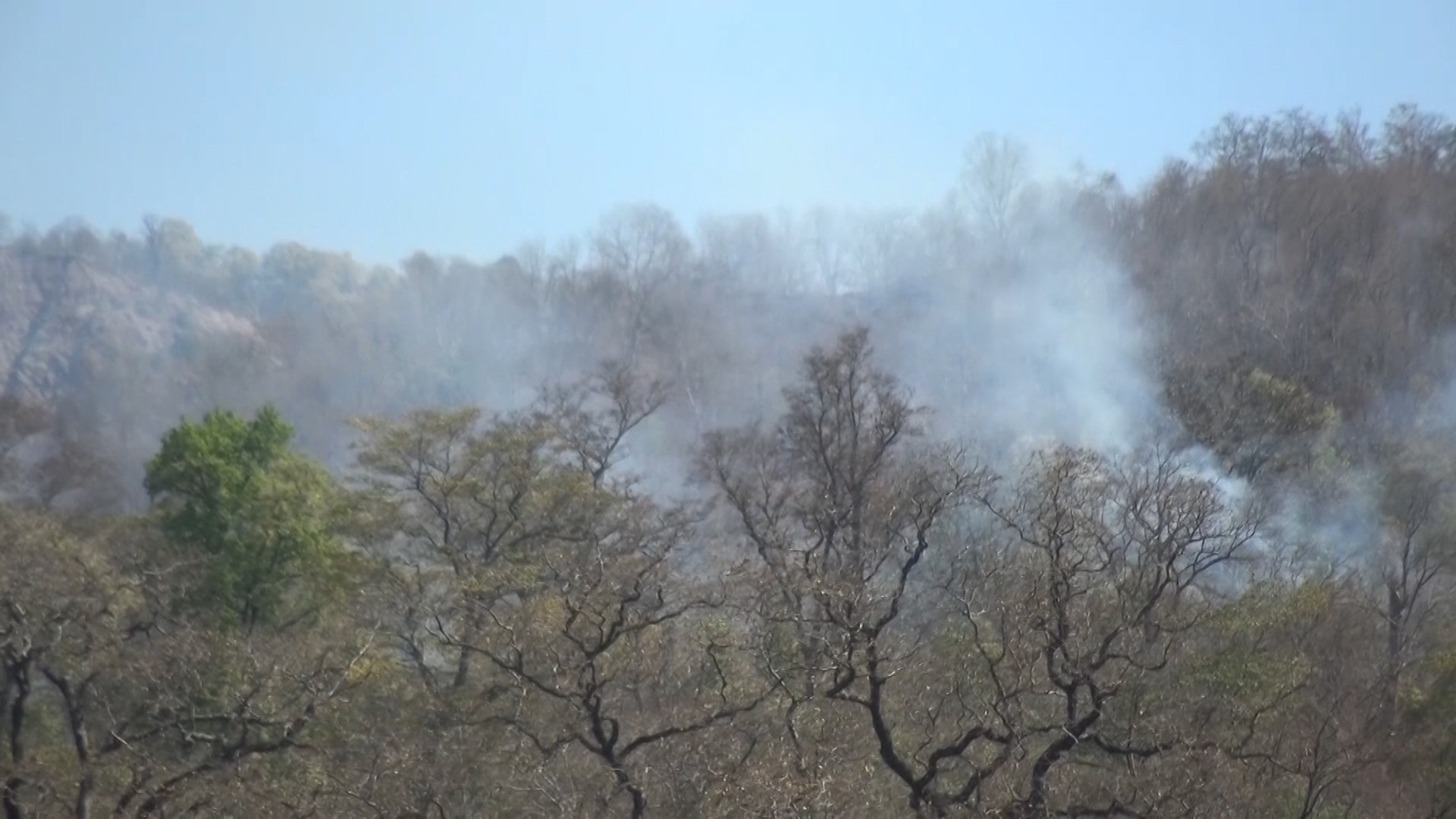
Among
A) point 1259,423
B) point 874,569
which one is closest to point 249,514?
point 874,569

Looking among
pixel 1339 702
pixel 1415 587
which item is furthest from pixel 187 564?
pixel 1415 587

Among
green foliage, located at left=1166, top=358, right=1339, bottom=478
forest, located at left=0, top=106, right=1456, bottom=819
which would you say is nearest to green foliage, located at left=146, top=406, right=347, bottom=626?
forest, located at left=0, top=106, right=1456, bottom=819

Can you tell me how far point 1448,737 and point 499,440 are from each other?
44.4ft

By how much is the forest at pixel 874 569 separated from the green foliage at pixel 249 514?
0.22 feet

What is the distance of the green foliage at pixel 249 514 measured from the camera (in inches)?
874

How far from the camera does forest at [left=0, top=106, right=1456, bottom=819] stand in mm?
14016

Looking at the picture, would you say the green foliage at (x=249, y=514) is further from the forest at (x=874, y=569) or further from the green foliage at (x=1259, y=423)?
the green foliage at (x=1259, y=423)

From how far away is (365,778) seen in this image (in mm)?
14883

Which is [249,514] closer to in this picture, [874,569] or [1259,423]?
[874,569]

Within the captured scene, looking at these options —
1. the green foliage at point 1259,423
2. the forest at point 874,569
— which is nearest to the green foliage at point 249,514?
the forest at point 874,569

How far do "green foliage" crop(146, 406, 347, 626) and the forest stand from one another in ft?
0.22

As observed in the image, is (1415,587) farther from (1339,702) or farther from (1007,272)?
(1007,272)

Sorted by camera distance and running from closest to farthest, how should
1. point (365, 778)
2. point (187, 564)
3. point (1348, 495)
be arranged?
1. point (365, 778)
2. point (187, 564)
3. point (1348, 495)

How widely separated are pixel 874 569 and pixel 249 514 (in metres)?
11.6
